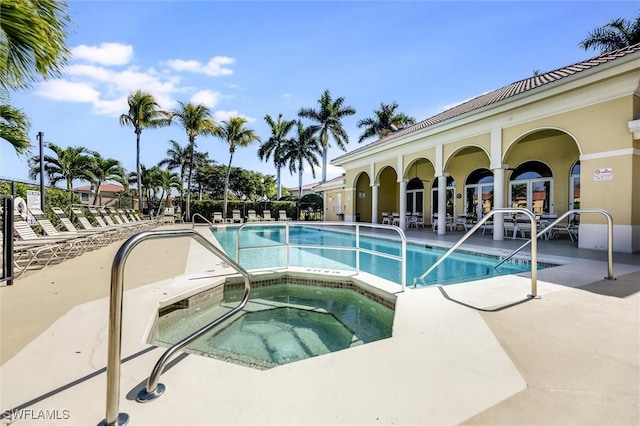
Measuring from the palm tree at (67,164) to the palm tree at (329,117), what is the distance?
63.9ft

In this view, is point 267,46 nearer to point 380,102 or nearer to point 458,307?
point 458,307

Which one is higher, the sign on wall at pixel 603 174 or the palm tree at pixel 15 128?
the palm tree at pixel 15 128

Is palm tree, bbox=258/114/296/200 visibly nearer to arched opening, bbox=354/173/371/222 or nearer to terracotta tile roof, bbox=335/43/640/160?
arched opening, bbox=354/173/371/222

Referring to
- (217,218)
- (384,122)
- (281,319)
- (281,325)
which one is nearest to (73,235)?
(281,319)

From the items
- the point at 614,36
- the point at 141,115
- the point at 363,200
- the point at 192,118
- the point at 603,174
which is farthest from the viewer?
the point at 192,118

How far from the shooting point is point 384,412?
5.50 ft

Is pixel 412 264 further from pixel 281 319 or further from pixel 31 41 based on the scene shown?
pixel 31 41

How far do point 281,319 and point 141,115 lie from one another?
2291 centimetres

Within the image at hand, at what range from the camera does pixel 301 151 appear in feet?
104

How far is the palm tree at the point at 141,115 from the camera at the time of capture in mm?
21250

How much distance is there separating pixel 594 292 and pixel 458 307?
2092 mm

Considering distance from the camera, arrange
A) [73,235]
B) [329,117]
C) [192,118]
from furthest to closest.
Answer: [329,117]
[192,118]
[73,235]

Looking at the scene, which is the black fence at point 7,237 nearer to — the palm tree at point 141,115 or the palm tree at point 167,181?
the palm tree at point 141,115

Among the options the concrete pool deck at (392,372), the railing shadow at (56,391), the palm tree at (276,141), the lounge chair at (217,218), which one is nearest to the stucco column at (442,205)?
the concrete pool deck at (392,372)
